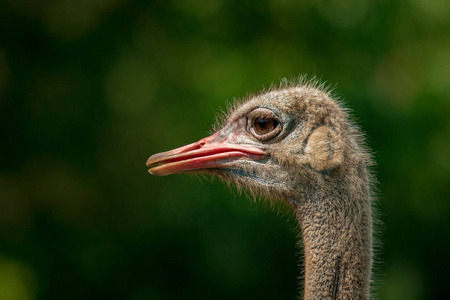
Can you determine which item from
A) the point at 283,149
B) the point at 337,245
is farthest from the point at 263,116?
the point at 337,245

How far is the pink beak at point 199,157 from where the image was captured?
12.9 ft

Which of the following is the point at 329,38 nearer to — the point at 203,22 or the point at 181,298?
the point at 203,22

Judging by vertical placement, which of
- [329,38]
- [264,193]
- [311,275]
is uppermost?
[329,38]

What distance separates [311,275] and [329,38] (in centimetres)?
635

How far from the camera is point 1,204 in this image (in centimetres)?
1018

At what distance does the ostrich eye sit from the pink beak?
0.09 metres

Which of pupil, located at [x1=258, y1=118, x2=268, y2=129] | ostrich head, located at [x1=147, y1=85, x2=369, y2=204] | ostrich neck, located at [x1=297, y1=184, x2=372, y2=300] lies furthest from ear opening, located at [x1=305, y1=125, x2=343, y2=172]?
pupil, located at [x1=258, y1=118, x2=268, y2=129]

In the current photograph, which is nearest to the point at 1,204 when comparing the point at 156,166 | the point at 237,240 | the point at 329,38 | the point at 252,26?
the point at 237,240

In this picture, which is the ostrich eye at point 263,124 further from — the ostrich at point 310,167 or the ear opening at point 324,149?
the ear opening at point 324,149

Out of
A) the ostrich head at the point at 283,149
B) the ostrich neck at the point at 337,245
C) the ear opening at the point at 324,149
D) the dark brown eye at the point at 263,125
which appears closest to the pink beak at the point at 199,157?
the ostrich head at the point at 283,149

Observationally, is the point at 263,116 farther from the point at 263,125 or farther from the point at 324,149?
the point at 324,149

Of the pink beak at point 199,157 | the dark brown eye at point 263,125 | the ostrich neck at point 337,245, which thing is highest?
the dark brown eye at point 263,125

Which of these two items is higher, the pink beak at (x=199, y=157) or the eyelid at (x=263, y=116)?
the eyelid at (x=263, y=116)

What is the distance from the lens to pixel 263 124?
3.97 m
